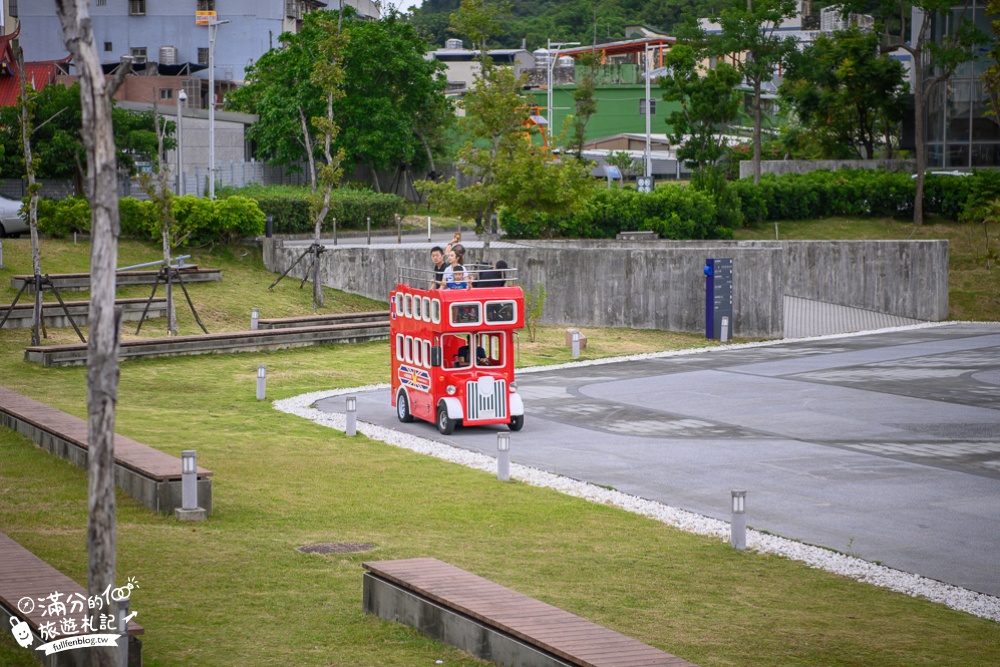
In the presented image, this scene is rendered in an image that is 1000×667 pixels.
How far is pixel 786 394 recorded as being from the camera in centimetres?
2622

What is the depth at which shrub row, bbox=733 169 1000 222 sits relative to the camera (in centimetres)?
5531

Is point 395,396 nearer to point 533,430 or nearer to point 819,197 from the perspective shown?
point 533,430

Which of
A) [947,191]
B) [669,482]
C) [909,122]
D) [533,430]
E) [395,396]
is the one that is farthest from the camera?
[909,122]

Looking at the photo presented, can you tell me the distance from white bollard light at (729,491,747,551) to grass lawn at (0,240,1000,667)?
133 mm

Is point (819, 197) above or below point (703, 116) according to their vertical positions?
below

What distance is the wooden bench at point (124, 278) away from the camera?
1314 inches

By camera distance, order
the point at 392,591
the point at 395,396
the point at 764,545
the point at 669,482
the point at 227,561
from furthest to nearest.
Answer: the point at 395,396 → the point at 669,482 → the point at 764,545 → the point at 227,561 → the point at 392,591

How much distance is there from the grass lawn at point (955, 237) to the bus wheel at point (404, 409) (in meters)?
29.2

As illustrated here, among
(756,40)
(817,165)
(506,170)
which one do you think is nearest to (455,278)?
(506,170)

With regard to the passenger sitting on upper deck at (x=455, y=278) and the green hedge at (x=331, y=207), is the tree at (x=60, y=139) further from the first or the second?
the passenger sitting on upper deck at (x=455, y=278)

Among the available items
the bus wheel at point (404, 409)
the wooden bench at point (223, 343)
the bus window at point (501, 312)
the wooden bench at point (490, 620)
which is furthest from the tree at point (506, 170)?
the wooden bench at point (490, 620)

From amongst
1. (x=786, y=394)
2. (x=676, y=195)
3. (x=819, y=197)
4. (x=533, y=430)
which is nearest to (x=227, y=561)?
(x=533, y=430)

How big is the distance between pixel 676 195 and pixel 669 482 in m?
34.8

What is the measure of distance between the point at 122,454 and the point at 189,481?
231 centimetres
